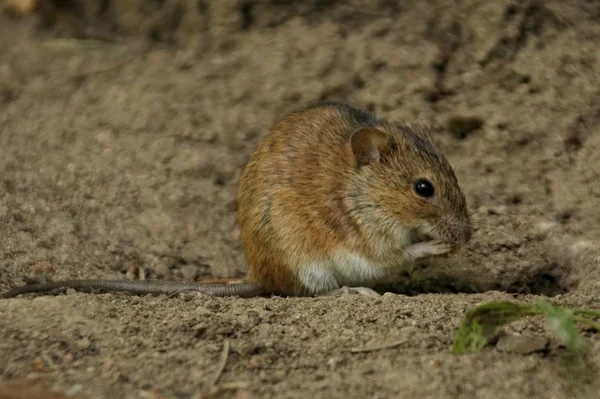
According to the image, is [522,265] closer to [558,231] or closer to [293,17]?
[558,231]

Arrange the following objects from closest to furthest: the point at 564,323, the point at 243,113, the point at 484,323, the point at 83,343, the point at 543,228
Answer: the point at 564,323
the point at 484,323
the point at 83,343
the point at 543,228
the point at 243,113

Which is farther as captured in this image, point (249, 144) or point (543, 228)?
point (249, 144)

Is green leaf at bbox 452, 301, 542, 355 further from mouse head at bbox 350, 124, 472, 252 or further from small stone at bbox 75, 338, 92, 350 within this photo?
small stone at bbox 75, 338, 92, 350

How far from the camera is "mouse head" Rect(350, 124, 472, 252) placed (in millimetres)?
5754

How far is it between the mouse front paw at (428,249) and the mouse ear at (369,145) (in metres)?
0.60

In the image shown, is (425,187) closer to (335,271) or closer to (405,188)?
(405,188)

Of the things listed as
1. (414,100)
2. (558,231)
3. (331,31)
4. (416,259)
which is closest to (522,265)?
(558,231)

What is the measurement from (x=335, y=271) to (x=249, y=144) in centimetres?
170

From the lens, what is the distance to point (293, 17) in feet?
26.5

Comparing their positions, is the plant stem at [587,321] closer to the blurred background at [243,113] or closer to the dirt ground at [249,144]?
the dirt ground at [249,144]

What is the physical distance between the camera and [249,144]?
24.2ft

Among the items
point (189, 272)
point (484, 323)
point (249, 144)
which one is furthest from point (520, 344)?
point (249, 144)

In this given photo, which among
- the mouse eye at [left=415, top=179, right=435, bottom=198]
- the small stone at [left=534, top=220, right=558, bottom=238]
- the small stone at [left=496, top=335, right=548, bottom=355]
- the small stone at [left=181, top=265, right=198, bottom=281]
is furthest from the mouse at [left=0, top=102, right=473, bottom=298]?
the small stone at [left=496, top=335, right=548, bottom=355]

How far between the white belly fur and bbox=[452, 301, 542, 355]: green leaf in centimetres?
179
